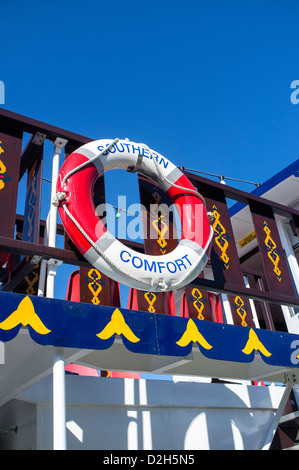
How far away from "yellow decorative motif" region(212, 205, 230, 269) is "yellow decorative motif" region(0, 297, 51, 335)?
186cm

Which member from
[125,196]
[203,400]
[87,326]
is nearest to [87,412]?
[203,400]

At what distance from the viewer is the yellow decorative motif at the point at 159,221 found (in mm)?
3417

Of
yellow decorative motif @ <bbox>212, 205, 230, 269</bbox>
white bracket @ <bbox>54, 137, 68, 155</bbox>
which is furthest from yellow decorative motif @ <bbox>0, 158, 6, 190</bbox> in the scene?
yellow decorative motif @ <bbox>212, 205, 230, 269</bbox>

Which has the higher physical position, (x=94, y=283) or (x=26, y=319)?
(x=94, y=283)

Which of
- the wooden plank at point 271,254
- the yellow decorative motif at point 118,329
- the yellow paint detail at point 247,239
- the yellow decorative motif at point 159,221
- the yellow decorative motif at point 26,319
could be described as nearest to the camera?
the yellow decorative motif at point 26,319

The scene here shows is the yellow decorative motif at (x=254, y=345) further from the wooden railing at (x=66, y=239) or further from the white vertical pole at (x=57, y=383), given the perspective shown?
the white vertical pole at (x=57, y=383)

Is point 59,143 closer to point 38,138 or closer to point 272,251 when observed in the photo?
point 38,138

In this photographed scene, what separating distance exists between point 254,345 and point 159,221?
1.19m

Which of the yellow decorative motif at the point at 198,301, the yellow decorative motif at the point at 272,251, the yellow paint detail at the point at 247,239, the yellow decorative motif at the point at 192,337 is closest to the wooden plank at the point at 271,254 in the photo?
the yellow decorative motif at the point at 272,251

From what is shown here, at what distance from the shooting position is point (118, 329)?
2469 millimetres

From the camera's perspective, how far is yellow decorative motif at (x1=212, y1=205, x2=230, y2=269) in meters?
3.71

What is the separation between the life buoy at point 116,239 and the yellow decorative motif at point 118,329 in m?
0.30

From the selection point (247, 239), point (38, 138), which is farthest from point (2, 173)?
point (247, 239)
